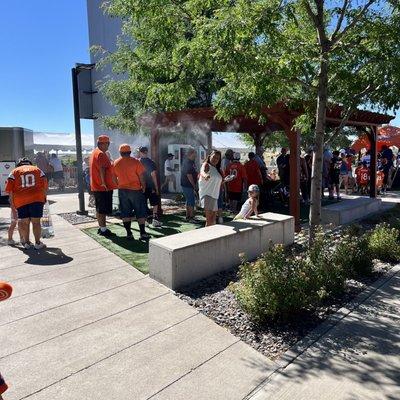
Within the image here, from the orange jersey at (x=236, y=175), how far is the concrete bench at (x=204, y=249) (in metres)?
3.13

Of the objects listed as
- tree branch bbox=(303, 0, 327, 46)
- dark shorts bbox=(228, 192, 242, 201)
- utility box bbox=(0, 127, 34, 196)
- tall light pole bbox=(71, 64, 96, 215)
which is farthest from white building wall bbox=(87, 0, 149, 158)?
tree branch bbox=(303, 0, 327, 46)

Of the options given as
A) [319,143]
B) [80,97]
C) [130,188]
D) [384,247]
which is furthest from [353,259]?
[80,97]

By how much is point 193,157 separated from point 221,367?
606 cm

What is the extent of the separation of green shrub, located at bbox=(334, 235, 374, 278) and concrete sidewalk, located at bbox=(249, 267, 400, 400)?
99 cm

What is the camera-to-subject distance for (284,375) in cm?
318

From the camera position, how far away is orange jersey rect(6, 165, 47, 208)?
6.35 metres

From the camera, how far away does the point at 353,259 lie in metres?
5.37

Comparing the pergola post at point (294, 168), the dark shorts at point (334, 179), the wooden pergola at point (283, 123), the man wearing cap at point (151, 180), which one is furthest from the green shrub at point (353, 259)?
the dark shorts at point (334, 179)

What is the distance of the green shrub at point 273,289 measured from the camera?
3963mm

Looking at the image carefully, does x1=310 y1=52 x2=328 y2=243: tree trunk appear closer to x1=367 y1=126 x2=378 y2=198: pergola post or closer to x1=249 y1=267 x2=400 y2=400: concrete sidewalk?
x1=249 y1=267 x2=400 y2=400: concrete sidewalk

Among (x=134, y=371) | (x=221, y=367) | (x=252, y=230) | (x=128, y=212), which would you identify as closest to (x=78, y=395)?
(x=134, y=371)

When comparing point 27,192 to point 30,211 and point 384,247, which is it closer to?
point 30,211

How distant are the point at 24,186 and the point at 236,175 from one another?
4.94m

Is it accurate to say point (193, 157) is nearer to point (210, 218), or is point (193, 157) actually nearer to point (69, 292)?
point (210, 218)
